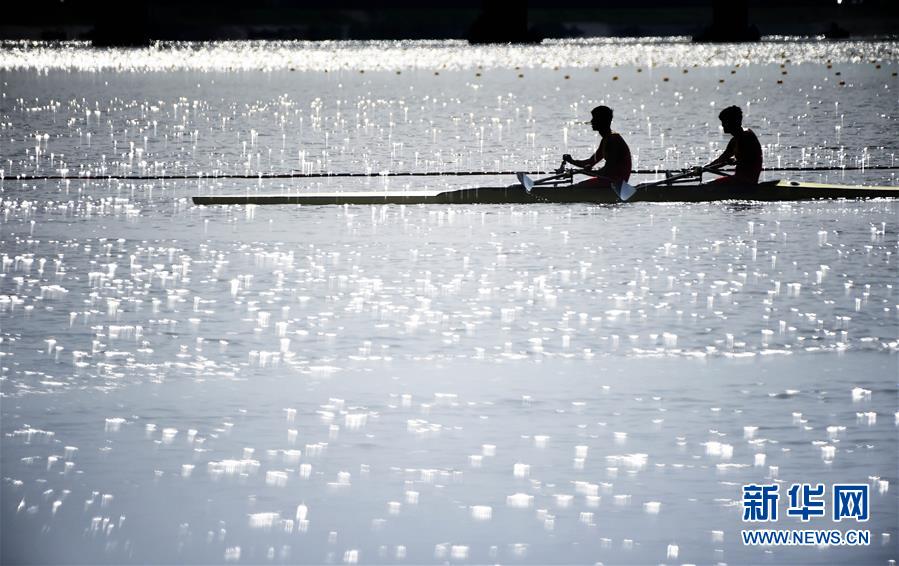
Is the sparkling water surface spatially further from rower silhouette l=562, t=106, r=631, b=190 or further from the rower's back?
the rower's back

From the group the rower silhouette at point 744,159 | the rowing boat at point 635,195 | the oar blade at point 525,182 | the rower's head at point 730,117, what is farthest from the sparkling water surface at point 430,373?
the rower's head at point 730,117

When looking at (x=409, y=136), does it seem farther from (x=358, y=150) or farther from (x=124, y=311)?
(x=124, y=311)

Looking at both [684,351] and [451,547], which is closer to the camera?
[451,547]

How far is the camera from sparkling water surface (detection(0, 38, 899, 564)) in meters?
8.47

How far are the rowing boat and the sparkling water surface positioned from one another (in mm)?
293

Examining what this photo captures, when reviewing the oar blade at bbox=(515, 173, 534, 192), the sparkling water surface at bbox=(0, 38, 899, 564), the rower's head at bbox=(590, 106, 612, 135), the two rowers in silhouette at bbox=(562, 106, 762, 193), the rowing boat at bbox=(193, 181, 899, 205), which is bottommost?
the sparkling water surface at bbox=(0, 38, 899, 564)

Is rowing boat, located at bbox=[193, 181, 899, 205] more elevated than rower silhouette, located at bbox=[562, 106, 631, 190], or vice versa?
rower silhouette, located at bbox=[562, 106, 631, 190]

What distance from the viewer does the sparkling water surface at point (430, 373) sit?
333 inches

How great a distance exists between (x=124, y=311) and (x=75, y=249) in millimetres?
4102

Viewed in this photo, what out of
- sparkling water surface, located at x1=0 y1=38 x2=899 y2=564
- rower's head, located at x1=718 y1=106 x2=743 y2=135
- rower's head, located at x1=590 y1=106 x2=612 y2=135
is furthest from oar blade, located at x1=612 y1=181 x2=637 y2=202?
rower's head, located at x1=718 y1=106 x2=743 y2=135

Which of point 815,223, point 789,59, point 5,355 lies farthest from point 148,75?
point 5,355

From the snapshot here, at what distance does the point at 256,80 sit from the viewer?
75.8 meters

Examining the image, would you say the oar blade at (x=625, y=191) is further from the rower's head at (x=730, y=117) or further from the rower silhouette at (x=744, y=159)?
the rower's head at (x=730, y=117)

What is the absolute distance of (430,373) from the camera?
462 inches
